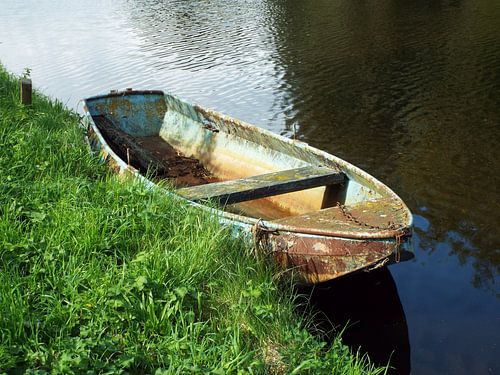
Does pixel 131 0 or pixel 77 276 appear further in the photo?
pixel 131 0

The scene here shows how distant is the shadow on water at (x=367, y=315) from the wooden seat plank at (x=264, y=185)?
110 cm

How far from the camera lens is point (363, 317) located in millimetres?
5902

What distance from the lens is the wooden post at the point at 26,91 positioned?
8625 millimetres

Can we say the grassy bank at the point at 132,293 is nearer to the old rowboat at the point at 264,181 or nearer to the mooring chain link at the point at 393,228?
the old rowboat at the point at 264,181

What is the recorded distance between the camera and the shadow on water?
5453 millimetres

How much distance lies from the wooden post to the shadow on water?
523 centimetres

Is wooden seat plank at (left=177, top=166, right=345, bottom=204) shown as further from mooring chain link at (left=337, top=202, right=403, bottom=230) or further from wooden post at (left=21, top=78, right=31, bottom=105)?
wooden post at (left=21, top=78, right=31, bottom=105)

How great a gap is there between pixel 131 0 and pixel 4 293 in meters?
26.7

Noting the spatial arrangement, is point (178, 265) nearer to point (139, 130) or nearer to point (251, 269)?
point (251, 269)

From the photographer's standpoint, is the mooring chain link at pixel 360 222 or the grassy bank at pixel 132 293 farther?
the mooring chain link at pixel 360 222

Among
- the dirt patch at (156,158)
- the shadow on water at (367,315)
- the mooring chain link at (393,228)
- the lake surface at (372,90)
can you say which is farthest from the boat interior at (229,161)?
the lake surface at (372,90)

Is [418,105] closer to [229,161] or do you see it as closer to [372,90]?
[372,90]

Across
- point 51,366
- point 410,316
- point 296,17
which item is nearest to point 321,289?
point 410,316

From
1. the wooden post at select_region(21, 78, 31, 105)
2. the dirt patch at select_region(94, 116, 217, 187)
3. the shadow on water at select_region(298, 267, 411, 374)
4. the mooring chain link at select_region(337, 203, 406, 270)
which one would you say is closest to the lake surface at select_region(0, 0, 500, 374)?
the shadow on water at select_region(298, 267, 411, 374)
